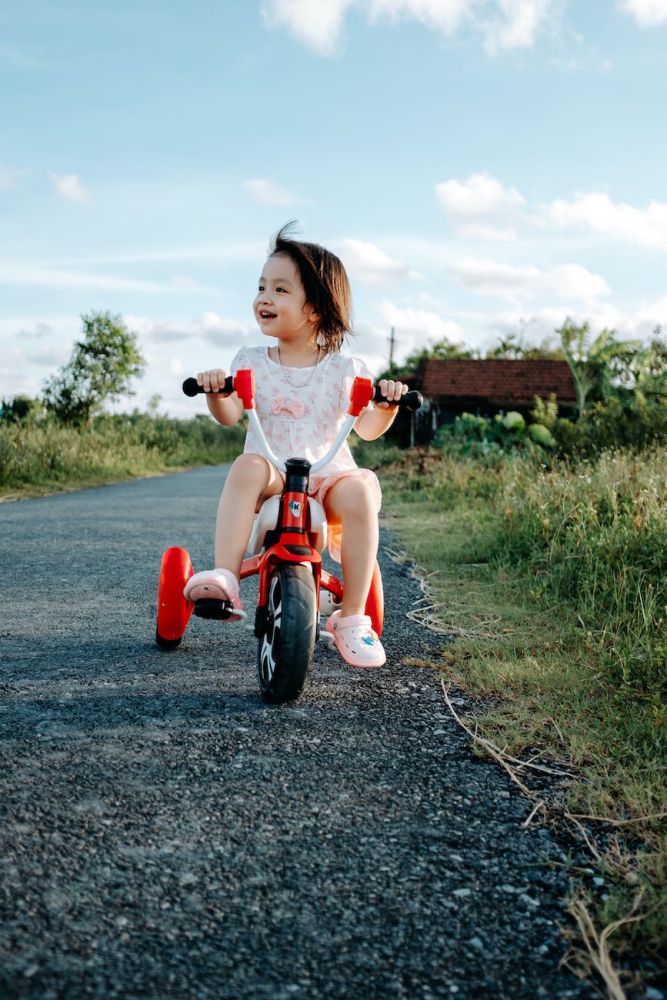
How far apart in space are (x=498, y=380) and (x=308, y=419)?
28397 millimetres

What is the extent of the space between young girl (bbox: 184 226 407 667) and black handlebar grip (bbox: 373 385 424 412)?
3cm

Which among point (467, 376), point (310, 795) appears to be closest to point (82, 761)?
point (310, 795)

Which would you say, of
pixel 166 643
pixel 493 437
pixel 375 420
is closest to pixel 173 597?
pixel 166 643

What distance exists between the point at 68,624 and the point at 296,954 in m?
2.56

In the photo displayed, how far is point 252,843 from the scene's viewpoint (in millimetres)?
1848

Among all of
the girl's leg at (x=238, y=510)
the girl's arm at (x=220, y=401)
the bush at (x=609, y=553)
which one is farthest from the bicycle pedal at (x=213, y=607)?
the bush at (x=609, y=553)

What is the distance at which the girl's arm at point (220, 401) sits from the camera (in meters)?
2.96

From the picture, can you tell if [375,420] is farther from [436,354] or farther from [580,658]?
[436,354]

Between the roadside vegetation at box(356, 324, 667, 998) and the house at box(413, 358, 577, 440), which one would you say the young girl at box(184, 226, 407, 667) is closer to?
the roadside vegetation at box(356, 324, 667, 998)

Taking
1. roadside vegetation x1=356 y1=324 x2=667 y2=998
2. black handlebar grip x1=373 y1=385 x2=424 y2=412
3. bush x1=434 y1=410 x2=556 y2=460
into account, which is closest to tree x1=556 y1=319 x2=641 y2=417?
bush x1=434 y1=410 x2=556 y2=460

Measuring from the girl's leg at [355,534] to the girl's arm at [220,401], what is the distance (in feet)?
1.48

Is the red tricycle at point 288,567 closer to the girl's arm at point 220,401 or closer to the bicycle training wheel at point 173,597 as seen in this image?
the girl's arm at point 220,401

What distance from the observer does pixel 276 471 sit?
307cm

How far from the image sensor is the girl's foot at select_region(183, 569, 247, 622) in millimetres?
2865
